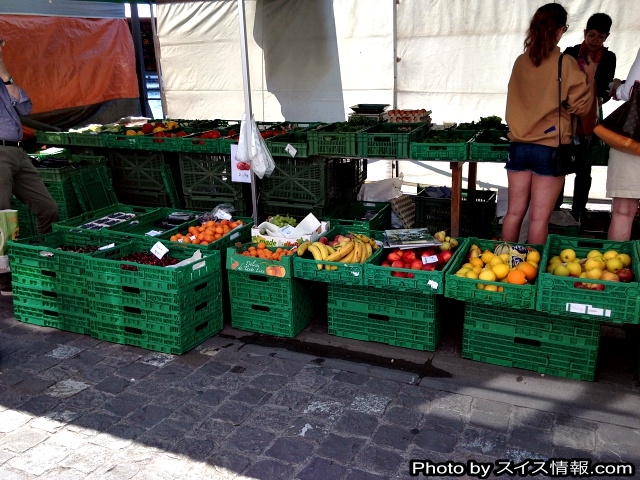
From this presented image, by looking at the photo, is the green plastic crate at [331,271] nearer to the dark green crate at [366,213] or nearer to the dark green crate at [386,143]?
the dark green crate at [366,213]

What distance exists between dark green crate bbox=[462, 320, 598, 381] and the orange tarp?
7.96 meters

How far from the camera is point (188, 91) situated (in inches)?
458

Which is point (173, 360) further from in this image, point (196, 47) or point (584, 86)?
point (196, 47)

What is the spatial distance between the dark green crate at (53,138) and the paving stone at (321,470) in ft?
20.7

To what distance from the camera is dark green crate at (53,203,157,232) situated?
6012mm

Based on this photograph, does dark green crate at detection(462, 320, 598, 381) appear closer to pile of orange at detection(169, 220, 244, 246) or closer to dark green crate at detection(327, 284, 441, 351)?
dark green crate at detection(327, 284, 441, 351)

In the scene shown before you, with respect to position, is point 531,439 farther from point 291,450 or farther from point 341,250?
point 341,250

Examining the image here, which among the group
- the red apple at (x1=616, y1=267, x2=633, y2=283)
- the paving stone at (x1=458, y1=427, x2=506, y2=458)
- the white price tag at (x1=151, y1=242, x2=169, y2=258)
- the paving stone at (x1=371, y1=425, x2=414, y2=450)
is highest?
the red apple at (x1=616, y1=267, x2=633, y2=283)

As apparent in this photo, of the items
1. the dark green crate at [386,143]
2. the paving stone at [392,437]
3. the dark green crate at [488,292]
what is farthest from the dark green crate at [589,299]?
the dark green crate at [386,143]

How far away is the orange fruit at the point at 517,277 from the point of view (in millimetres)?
4270

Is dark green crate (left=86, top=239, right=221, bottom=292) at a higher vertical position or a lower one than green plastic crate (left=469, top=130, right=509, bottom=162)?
lower

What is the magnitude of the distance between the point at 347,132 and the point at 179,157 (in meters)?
2.19

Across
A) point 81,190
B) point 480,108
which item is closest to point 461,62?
point 480,108

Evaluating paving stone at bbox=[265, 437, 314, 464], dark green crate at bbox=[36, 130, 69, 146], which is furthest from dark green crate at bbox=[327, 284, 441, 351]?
dark green crate at bbox=[36, 130, 69, 146]
